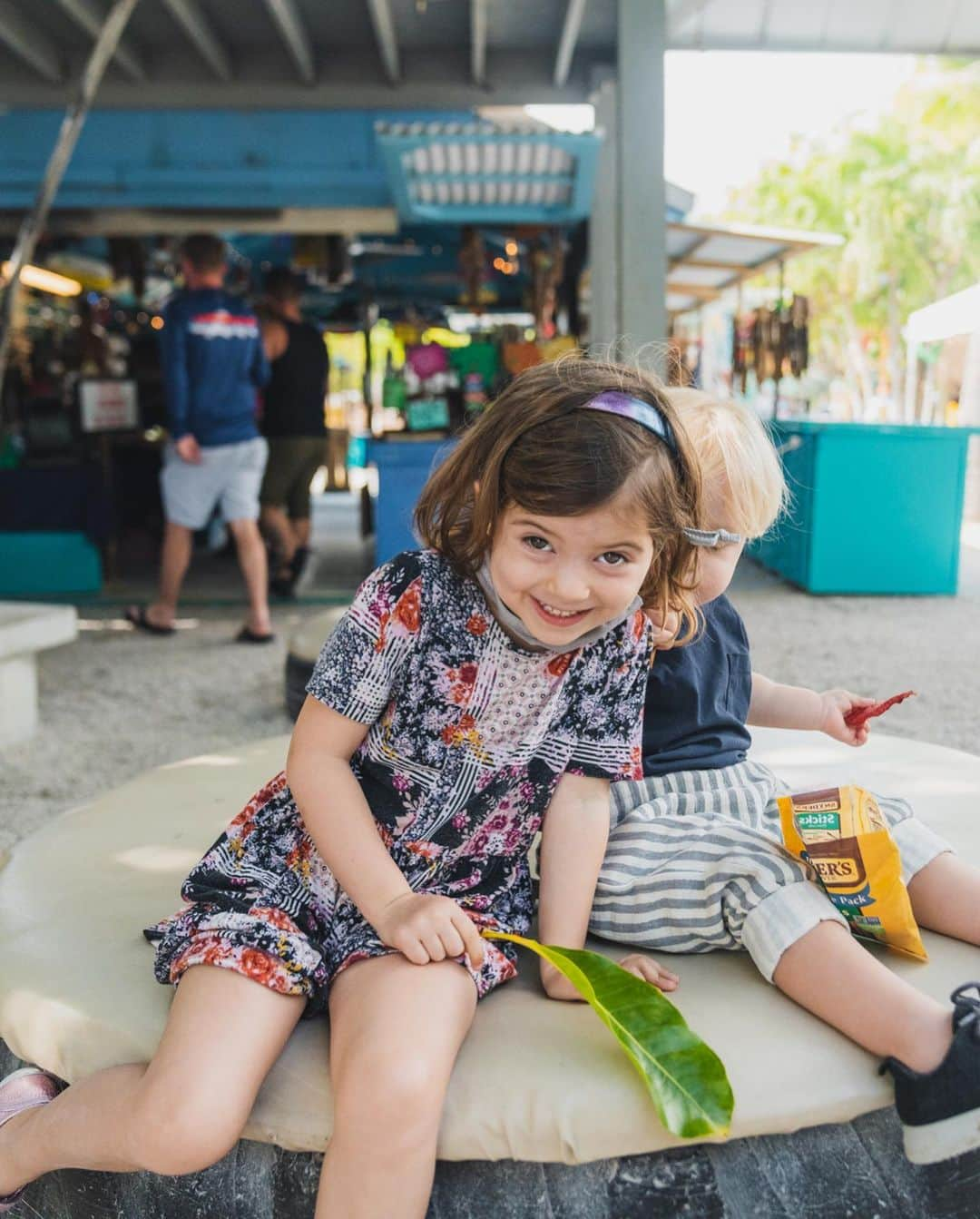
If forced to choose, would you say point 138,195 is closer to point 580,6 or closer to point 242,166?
point 242,166

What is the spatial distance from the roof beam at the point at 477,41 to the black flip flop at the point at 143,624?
3148 mm

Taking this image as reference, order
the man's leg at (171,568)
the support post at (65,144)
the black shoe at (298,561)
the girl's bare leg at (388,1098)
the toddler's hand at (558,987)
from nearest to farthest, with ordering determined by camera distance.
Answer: the girl's bare leg at (388,1098) → the toddler's hand at (558,987) → the support post at (65,144) → the man's leg at (171,568) → the black shoe at (298,561)

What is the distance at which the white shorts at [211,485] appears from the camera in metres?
5.31

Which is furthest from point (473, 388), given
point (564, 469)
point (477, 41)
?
point (564, 469)

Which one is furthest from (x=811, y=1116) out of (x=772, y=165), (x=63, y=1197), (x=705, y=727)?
(x=772, y=165)

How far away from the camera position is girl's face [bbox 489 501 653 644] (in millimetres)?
1428

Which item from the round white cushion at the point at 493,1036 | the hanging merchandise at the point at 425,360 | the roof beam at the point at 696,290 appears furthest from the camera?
the roof beam at the point at 696,290

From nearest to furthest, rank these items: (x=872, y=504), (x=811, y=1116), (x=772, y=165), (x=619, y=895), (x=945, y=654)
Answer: (x=811, y=1116) < (x=619, y=895) < (x=945, y=654) < (x=872, y=504) < (x=772, y=165)

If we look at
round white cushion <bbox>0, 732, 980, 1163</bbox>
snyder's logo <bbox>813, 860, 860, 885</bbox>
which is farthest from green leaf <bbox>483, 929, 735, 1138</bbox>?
snyder's logo <bbox>813, 860, 860, 885</bbox>

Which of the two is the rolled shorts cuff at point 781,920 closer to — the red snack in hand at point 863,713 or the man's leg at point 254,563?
the red snack in hand at point 863,713

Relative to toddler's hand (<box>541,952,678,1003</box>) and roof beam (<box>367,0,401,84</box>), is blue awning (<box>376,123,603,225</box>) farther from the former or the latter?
toddler's hand (<box>541,952,678,1003</box>)

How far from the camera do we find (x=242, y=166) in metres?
6.22

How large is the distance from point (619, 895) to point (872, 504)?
5.48 meters

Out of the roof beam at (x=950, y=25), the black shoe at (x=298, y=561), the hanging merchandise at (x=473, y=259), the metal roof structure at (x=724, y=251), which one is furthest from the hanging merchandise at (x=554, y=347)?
the roof beam at (x=950, y=25)
